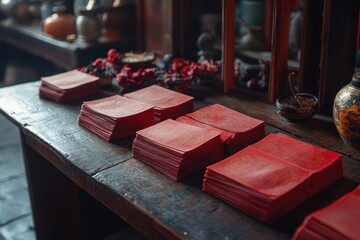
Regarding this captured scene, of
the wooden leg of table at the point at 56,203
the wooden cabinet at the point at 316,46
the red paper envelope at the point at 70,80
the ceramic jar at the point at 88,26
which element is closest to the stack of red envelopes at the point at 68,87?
the red paper envelope at the point at 70,80

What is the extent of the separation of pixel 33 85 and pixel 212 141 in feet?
4.76

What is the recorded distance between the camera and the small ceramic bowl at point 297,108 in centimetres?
197

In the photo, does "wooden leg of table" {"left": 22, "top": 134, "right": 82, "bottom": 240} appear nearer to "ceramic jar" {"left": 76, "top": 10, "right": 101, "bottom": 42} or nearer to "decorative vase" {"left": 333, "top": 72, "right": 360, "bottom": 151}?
"decorative vase" {"left": 333, "top": 72, "right": 360, "bottom": 151}

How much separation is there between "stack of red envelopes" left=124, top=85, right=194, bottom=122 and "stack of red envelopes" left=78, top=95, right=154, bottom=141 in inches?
1.9

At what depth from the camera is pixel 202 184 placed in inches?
59.4

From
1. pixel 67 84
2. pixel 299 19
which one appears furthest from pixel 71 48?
pixel 299 19

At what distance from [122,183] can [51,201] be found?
1009 mm

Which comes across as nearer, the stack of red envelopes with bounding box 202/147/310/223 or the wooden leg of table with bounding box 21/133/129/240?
the stack of red envelopes with bounding box 202/147/310/223

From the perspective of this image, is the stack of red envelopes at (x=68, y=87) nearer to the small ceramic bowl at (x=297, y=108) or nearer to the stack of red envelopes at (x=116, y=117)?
the stack of red envelopes at (x=116, y=117)

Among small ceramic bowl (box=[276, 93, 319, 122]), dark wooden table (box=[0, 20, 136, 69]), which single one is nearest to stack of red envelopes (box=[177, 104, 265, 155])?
small ceramic bowl (box=[276, 93, 319, 122])

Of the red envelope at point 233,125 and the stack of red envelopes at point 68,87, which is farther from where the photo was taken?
the stack of red envelopes at point 68,87

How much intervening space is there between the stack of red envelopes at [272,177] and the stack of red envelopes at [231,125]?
11cm

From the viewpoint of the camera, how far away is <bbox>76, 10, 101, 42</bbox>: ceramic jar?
3.75 meters

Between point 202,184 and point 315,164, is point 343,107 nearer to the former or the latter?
point 315,164
